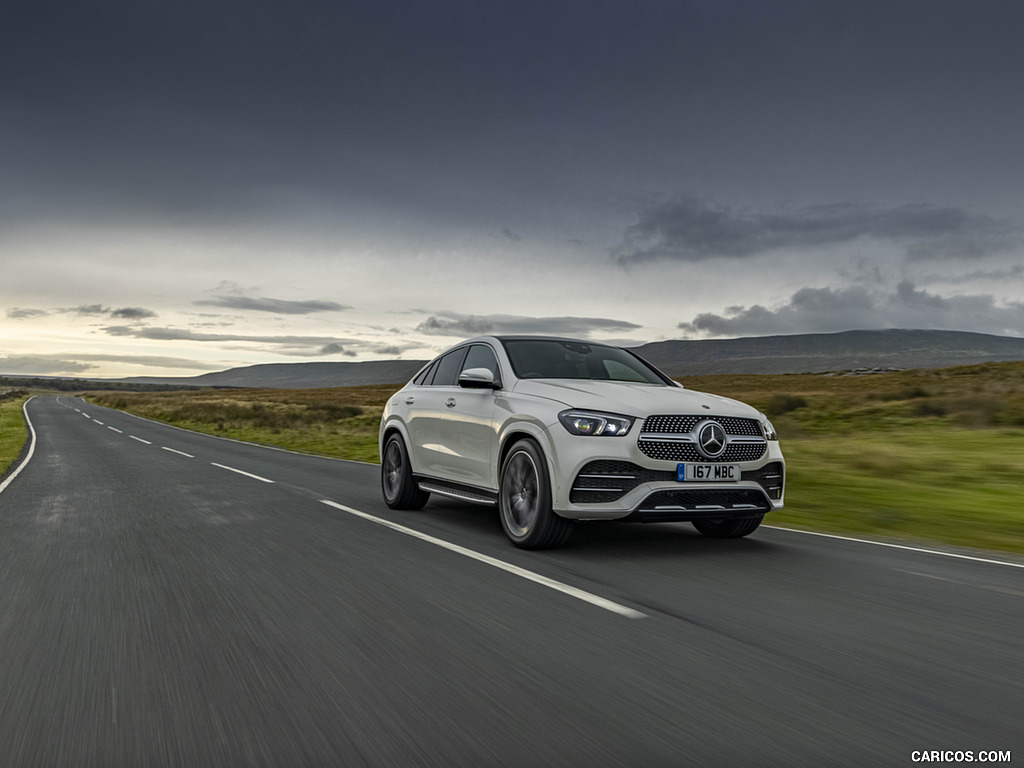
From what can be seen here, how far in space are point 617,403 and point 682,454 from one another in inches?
24.7

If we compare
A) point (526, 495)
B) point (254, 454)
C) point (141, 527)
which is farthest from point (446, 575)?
point (254, 454)

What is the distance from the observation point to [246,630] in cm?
444

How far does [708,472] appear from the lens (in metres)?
6.32

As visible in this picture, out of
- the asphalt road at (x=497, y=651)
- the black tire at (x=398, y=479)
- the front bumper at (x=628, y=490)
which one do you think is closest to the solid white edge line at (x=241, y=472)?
the black tire at (x=398, y=479)

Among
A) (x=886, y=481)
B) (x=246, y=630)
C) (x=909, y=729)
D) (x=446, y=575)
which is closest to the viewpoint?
(x=909, y=729)

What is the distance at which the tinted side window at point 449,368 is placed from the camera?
8719 mm

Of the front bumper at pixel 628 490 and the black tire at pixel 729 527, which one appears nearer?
the front bumper at pixel 628 490

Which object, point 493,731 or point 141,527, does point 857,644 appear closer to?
point 493,731

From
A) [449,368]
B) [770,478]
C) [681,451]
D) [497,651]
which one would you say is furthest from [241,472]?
[497,651]

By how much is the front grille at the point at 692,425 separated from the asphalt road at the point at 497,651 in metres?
0.98

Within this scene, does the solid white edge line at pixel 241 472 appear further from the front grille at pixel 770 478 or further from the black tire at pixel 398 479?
the front grille at pixel 770 478

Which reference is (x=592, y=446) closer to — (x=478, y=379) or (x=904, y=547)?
(x=478, y=379)

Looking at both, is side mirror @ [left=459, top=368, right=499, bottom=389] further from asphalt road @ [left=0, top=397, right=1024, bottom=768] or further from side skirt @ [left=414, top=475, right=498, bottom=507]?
asphalt road @ [left=0, top=397, right=1024, bottom=768]

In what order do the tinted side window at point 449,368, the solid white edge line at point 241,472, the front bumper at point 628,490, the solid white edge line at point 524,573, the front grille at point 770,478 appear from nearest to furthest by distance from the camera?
the solid white edge line at point 524,573, the front bumper at point 628,490, the front grille at point 770,478, the tinted side window at point 449,368, the solid white edge line at point 241,472
